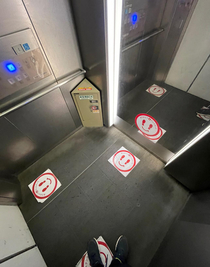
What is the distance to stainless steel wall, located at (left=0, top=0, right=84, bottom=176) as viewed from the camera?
2.70 ft

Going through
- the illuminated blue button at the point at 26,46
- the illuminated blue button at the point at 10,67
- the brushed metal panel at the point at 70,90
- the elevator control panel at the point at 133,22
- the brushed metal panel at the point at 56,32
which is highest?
the brushed metal panel at the point at 56,32

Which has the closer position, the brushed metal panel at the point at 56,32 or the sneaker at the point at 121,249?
the brushed metal panel at the point at 56,32

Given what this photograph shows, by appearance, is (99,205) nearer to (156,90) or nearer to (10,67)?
(10,67)

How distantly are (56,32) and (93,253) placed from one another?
2.06 m

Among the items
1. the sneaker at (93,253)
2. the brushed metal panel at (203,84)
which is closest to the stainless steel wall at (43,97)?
the sneaker at (93,253)

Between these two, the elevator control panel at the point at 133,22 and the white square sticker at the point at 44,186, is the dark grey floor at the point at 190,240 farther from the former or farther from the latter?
the elevator control panel at the point at 133,22

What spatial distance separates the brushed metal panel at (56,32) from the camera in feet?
2.81

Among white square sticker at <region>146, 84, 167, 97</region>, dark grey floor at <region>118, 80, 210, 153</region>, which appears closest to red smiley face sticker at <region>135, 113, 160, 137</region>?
dark grey floor at <region>118, 80, 210, 153</region>

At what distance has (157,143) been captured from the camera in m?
1.57

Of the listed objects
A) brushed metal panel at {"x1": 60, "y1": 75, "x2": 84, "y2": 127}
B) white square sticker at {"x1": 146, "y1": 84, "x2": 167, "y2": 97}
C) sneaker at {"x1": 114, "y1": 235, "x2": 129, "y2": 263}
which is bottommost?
sneaker at {"x1": 114, "y1": 235, "x2": 129, "y2": 263}

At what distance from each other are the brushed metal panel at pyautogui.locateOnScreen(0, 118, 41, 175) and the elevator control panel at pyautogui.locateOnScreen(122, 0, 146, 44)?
4.80ft

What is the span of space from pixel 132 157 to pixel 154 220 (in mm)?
743

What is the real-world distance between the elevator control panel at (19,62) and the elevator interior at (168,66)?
2.69ft

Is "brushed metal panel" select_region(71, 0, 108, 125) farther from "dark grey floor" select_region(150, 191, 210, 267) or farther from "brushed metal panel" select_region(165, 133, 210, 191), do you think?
"dark grey floor" select_region(150, 191, 210, 267)
